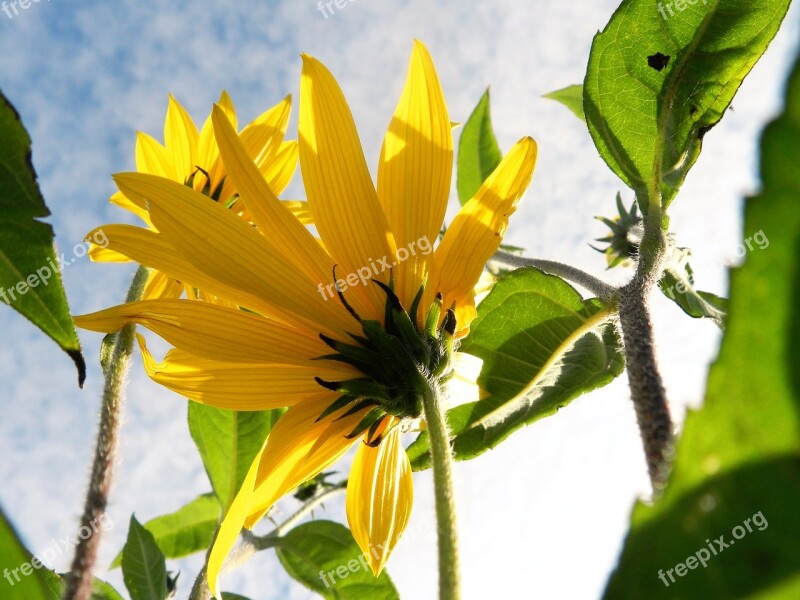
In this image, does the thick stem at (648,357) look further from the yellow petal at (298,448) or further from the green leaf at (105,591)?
the green leaf at (105,591)

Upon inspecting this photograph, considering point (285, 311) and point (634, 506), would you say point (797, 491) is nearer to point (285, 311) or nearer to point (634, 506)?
point (634, 506)

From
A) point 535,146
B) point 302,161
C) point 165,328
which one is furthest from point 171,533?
point 535,146

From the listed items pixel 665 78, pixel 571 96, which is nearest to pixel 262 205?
pixel 665 78

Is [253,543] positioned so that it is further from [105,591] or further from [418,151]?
[418,151]

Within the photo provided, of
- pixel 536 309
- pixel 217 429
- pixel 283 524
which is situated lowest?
pixel 283 524

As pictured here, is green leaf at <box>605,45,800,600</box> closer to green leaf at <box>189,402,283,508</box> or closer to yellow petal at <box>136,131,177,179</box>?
green leaf at <box>189,402,283,508</box>

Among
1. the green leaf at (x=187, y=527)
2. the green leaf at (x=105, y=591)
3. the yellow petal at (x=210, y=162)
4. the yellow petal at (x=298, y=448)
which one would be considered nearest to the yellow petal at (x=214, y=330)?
the yellow petal at (x=298, y=448)
